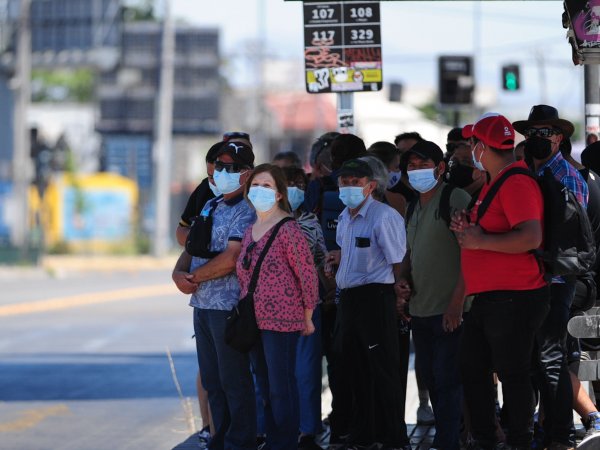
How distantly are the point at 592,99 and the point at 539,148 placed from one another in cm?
334

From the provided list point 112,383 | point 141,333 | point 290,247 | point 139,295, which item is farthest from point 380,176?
point 139,295

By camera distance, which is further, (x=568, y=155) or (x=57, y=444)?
(x=57, y=444)

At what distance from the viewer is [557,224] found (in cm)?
809

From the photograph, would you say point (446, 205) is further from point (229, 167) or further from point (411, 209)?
point (229, 167)

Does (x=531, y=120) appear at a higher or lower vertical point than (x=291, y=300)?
higher

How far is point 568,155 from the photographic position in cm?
922

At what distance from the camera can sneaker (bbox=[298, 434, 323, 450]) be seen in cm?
998

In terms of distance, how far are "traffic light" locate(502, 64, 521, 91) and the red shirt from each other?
1480cm

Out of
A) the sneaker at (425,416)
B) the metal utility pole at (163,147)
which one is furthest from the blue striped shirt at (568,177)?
the metal utility pole at (163,147)

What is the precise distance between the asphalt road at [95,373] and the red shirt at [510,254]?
365 cm

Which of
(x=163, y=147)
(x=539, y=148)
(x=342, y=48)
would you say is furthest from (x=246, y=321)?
(x=163, y=147)

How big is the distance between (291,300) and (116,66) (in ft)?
172

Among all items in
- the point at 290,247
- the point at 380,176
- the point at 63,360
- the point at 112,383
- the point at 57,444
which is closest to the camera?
the point at 290,247

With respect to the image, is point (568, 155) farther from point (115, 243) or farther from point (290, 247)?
point (115, 243)
